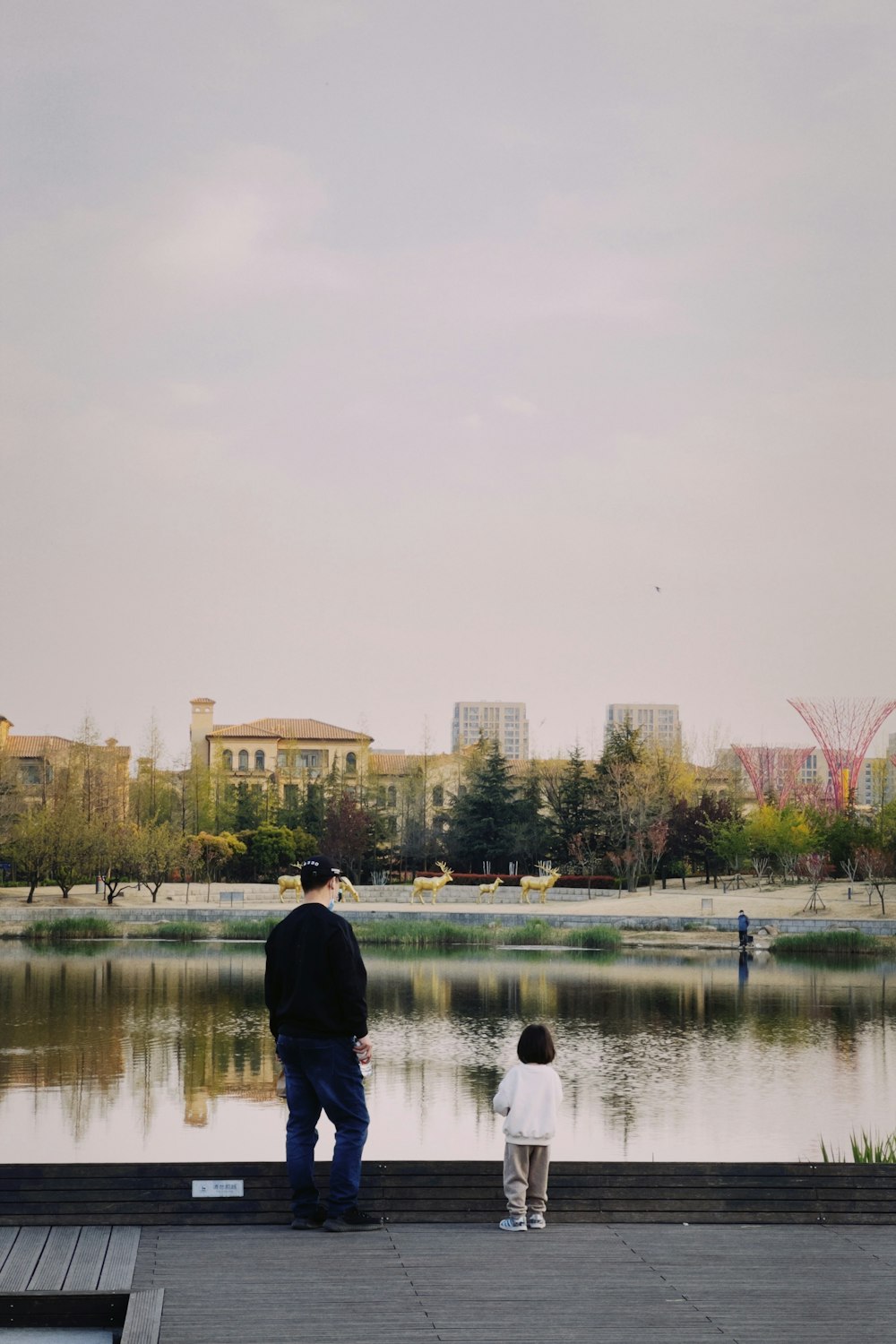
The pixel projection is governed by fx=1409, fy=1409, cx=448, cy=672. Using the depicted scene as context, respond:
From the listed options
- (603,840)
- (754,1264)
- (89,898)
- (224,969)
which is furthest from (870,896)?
(754,1264)

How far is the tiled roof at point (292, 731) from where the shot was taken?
77500 mm

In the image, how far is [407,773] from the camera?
63.9m

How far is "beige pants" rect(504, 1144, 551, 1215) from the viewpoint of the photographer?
18.4 ft

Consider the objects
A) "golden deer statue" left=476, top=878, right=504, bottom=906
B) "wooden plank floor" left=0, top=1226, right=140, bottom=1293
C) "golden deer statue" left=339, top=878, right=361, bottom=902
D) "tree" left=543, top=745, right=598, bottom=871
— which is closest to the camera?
"wooden plank floor" left=0, top=1226, right=140, bottom=1293

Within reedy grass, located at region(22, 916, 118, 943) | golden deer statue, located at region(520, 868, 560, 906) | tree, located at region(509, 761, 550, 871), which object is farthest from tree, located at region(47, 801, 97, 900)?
tree, located at region(509, 761, 550, 871)

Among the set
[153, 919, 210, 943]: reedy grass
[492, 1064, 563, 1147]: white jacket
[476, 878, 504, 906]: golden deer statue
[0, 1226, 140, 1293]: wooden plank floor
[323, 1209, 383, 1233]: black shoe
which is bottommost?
[153, 919, 210, 943]: reedy grass

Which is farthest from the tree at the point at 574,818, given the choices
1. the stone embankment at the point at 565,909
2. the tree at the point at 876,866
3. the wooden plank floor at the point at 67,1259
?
the wooden plank floor at the point at 67,1259

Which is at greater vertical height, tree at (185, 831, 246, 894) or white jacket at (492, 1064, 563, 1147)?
white jacket at (492, 1064, 563, 1147)

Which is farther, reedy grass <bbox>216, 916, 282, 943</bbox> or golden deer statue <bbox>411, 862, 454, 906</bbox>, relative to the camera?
golden deer statue <bbox>411, 862, 454, 906</bbox>

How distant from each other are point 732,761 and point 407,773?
21.2 meters

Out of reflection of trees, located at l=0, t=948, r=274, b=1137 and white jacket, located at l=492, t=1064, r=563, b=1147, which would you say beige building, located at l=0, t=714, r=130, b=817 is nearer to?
reflection of trees, located at l=0, t=948, r=274, b=1137

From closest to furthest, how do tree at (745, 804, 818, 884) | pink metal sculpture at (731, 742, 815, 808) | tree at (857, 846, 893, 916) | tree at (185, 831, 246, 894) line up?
tree at (857, 846, 893, 916), tree at (745, 804, 818, 884), tree at (185, 831, 246, 894), pink metal sculpture at (731, 742, 815, 808)

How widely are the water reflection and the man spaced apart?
260 inches

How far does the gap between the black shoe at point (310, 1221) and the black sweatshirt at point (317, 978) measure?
2.24 ft
